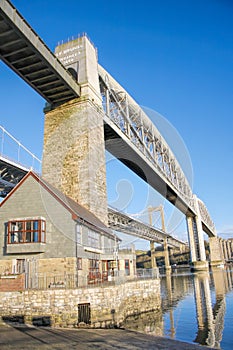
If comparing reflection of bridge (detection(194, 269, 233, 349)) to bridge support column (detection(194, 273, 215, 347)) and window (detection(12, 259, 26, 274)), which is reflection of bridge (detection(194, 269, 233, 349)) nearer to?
bridge support column (detection(194, 273, 215, 347))

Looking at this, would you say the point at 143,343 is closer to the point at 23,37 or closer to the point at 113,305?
the point at 113,305

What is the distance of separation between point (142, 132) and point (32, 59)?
34.1 m

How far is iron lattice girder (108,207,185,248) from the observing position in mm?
68844

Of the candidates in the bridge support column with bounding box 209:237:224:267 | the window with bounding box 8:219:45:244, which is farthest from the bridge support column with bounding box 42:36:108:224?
the bridge support column with bounding box 209:237:224:267

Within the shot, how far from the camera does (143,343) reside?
12.1m

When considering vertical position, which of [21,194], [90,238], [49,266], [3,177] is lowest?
[49,266]

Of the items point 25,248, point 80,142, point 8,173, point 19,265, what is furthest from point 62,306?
point 8,173

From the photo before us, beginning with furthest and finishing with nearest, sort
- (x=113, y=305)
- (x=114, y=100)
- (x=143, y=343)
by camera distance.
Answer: (x=114, y=100) → (x=113, y=305) → (x=143, y=343)

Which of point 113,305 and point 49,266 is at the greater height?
point 49,266

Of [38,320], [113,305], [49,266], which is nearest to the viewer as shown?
[38,320]

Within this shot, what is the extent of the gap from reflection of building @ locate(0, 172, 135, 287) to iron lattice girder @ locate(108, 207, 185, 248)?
40.5m

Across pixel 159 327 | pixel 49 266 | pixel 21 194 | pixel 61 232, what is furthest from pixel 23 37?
pixel 159 327

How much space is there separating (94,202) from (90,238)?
7487 mm

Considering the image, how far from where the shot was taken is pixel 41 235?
1938 cm
